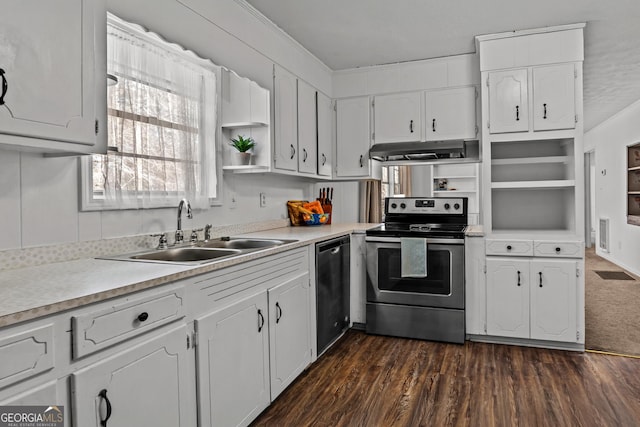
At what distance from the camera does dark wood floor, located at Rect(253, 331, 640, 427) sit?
7.36 feet

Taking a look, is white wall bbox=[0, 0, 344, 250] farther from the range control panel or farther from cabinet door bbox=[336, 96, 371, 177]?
the range control panel

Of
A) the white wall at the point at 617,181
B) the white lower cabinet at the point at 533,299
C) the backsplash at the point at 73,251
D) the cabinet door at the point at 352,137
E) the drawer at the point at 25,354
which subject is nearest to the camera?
the drawer at the point at 25,354

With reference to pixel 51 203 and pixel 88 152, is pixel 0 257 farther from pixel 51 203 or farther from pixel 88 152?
pixel 88 152

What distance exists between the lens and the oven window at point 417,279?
3357mm

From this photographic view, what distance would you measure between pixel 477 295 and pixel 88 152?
2.87 m

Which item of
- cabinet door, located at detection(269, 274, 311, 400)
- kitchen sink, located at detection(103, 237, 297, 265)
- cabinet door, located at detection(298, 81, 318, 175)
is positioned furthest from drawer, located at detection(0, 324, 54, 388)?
cabinet door, located at detection(298, 81, 318, 175)

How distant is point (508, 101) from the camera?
346 centimetres

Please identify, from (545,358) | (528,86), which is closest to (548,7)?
(528,86)

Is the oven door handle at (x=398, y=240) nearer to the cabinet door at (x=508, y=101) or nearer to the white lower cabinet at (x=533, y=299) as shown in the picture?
the white lower cabinet at (x=533, y=299)

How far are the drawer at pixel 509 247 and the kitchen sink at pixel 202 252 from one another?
65.6 inches

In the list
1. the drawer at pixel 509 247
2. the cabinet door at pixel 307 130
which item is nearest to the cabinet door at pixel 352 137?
the cabinet door at pixel 307 130

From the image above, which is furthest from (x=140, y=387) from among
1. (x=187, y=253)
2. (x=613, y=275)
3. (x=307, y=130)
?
(x=613, y=275)

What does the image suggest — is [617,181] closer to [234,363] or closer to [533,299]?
[533,299]

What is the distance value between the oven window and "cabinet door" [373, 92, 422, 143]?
1232 millimetres
